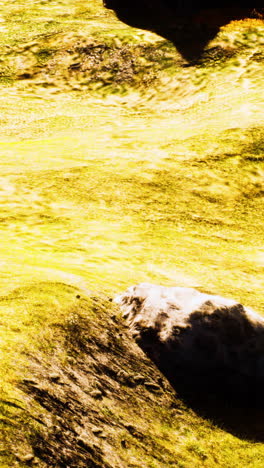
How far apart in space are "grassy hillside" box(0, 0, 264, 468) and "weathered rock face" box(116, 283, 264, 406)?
1.19ft

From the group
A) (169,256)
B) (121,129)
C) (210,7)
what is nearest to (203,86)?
(121,129)

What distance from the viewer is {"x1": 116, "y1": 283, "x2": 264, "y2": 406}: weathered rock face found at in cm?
1043

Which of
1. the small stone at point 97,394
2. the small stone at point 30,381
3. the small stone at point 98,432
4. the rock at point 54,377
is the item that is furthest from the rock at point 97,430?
the small stone at point 30,381

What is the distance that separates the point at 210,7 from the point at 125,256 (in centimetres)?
3503

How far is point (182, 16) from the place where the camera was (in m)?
43.2

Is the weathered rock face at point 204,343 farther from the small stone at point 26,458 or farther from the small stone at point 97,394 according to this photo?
the small stone at point 26,458

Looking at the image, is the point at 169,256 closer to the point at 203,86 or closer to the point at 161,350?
the point at 161,350

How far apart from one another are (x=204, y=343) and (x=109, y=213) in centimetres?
933

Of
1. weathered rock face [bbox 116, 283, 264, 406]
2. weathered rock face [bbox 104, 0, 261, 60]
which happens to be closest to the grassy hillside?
weathered rock face [bbox 116, 283, 264, 406]

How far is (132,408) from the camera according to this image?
9.28 meters

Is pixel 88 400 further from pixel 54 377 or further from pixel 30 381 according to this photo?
pixel 30 381

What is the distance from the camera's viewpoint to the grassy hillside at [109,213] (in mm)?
8539

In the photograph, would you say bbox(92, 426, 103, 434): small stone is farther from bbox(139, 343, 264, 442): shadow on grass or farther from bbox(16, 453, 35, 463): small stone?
bbox(139, 343, 264, 442): shadow on grass

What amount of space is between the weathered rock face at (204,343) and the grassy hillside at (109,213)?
363mm
